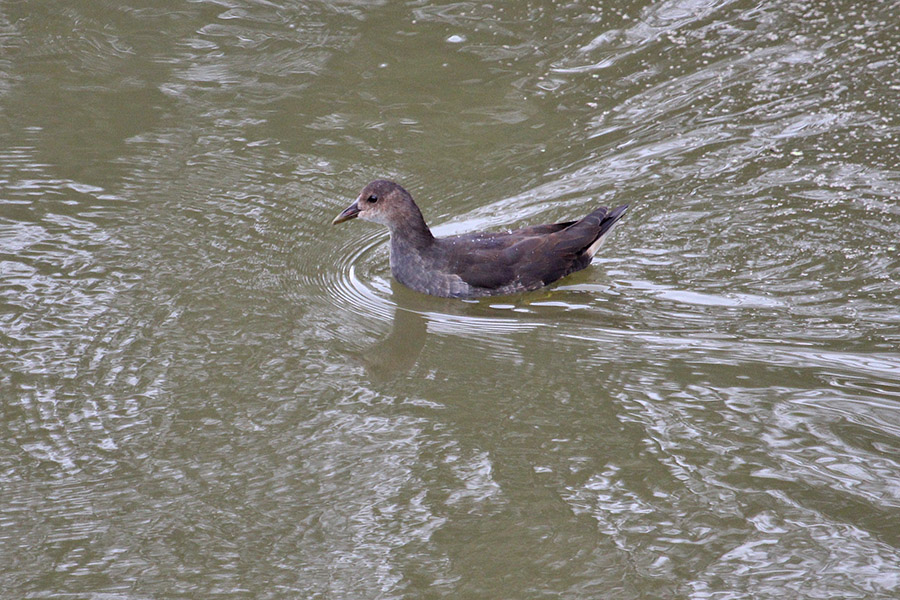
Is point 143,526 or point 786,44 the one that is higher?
point 786,44

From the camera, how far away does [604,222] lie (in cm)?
707

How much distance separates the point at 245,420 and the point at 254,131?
12.4 ft

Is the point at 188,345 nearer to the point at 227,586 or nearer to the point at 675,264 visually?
the point at 227,586

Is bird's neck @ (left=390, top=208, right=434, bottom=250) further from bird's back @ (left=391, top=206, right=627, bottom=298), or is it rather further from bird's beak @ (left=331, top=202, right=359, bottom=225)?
bird's beak @ (left=331, top=202, right=359, bottom=225)

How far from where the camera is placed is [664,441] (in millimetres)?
5141

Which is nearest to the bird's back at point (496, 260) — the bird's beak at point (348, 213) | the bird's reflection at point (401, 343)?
the bird's reflection at point (401, 343)

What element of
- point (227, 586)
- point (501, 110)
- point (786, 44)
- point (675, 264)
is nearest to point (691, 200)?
point (675, 264)

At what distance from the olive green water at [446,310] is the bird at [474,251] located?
0.15m

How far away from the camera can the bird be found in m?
6.79

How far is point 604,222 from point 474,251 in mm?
960

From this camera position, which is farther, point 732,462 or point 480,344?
point 480,344

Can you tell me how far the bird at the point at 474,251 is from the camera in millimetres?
6789

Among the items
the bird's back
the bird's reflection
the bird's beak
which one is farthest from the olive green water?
the bird's beak

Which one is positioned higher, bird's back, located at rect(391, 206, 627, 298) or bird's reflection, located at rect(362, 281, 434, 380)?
bird's back, located at rect(391, 206, 627, 298)
